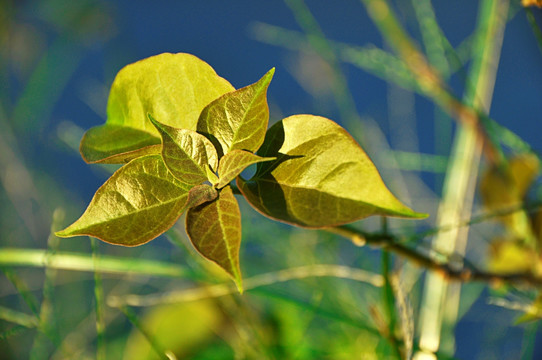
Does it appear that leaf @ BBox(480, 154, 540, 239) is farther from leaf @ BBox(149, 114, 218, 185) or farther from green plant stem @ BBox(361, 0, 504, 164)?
leaf @ BBox(149, 114, 218, 185)

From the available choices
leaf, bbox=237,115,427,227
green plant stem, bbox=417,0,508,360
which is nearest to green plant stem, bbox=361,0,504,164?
green plant stem, bbox=417,0,508,360

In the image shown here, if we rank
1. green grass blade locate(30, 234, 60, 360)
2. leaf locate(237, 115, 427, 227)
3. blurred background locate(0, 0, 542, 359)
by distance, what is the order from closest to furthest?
leaf locate(237, 115, 427, 227)
green grass blade locate(30, 234, 60, 360)
blurred background locate(0, 0, 542, 359)

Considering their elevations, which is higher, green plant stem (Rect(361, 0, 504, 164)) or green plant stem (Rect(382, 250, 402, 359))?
A: green plant stem (Rect(361, 0, 504, 164))

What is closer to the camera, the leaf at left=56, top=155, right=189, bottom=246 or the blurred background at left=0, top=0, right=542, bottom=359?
the leaf at left=56, top=155, right=189, bottom=246

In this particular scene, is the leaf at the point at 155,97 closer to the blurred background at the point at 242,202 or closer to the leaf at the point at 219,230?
the leaf at the point at 219,230

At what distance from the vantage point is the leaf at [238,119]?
0.35 feet

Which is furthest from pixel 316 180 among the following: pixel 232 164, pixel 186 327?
pixel 186 327

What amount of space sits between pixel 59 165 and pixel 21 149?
0.19 ft

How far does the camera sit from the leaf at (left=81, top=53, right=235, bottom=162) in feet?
0.38

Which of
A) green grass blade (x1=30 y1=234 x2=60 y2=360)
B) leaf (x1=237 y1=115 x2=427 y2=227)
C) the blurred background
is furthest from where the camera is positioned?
the blurred background

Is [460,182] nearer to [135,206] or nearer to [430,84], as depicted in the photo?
[430,84]

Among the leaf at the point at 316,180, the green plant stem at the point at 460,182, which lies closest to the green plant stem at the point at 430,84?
the green plant stem at the point at 460,182

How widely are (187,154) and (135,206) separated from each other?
16mm

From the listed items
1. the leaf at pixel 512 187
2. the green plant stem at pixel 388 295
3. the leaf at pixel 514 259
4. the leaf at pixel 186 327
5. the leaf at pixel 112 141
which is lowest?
the leaf at pixel 186 327
